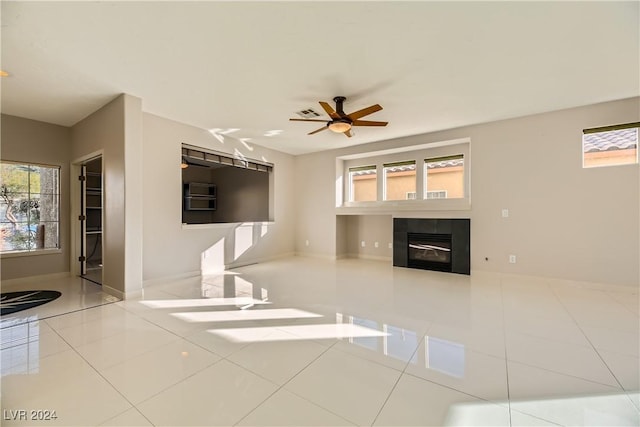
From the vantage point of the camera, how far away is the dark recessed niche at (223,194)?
25.4 feet

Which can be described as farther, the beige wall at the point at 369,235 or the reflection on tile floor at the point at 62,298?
the beige wall at the point at 369,235

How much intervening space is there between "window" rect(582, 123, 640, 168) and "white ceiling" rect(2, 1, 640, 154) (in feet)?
1.56

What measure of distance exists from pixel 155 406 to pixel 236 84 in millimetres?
3301

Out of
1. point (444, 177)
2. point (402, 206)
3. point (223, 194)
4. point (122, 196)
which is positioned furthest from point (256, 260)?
point (444, 177)

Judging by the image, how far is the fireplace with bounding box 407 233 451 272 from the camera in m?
5.25

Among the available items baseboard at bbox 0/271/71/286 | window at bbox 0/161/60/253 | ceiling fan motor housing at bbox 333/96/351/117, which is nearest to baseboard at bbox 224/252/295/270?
baseboard at bbox 0/271/71/286

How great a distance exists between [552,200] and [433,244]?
79.1 inches

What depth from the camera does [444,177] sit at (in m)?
5.57

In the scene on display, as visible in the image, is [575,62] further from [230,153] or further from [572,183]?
[230,153]

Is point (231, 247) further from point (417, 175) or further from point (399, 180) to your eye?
point (417, 175)

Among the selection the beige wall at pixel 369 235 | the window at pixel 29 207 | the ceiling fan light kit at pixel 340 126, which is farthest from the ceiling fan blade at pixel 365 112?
the window at pixel 29 207

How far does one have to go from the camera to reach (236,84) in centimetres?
334

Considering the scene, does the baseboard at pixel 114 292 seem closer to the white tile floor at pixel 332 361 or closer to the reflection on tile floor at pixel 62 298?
the reflection on tile floor at pixel 62 298

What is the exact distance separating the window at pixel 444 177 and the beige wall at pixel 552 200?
438 mm
